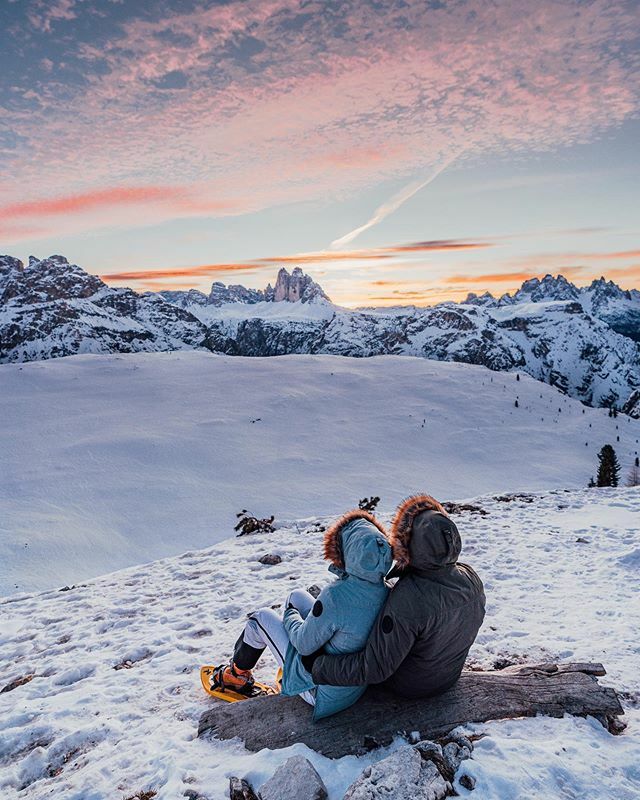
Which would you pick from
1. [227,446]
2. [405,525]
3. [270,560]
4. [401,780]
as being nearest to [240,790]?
[401,780]

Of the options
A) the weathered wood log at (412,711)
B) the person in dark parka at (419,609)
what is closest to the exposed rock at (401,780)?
the weathered wood log at (412,711)

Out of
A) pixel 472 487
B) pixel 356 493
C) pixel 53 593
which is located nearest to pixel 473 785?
pixel 53 593

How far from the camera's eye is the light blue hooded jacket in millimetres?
3848

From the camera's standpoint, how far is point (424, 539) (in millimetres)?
3721

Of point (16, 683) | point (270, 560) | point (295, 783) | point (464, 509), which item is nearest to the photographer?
point (295, 783)

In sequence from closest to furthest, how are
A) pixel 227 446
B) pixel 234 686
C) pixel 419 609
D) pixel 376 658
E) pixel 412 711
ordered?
pixel 419 609 < pixel 376 658 < pixel 412 711 < pixel 234 686 < pixel 227 446

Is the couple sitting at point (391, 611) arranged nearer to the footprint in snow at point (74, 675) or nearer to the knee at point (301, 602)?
the knee at point (301, 602)

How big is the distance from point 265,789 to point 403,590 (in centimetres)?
183

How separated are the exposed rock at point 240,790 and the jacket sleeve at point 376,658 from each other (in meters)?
0.91

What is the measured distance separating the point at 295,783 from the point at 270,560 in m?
7.43

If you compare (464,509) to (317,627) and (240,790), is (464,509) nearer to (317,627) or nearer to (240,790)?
(317,627)

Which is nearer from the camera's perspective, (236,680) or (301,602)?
(301,602)

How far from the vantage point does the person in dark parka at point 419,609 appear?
3.77m

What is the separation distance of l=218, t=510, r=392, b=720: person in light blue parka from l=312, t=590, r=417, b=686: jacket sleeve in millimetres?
91
